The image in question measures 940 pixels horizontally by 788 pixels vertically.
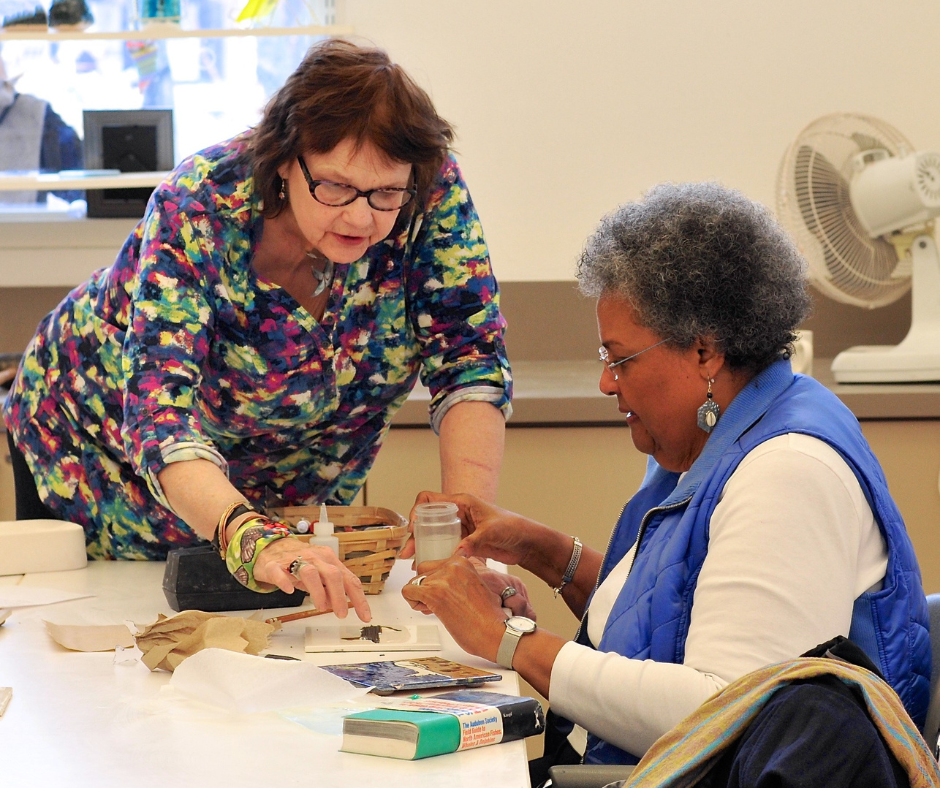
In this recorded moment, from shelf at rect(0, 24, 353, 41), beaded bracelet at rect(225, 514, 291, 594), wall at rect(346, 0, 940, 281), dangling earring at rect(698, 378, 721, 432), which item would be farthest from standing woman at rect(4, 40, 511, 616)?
wall at rect(346, 0, 940, 281)

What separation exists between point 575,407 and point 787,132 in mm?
1035

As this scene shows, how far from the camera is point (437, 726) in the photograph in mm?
1039

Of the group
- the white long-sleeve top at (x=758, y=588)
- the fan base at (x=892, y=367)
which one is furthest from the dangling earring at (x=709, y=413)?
the fan base at (x=892, y=367)

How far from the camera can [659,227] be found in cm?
133

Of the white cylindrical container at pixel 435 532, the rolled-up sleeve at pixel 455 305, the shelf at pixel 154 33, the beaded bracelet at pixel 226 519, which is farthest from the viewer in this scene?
the shelf at pixel 154 33

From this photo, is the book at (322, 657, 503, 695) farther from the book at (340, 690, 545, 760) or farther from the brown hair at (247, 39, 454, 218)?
the brown hair at (247, 39, 454, 218)

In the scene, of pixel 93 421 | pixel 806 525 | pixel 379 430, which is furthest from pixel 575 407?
pixel 806 525

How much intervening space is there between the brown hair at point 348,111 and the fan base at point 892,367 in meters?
1.45

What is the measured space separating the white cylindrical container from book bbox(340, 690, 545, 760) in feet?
1.23

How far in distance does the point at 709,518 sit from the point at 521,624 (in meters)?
0.26

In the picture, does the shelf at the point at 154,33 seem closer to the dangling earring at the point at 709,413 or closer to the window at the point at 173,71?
the window at the point at 173,71

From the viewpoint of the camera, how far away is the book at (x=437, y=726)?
3.39 feet

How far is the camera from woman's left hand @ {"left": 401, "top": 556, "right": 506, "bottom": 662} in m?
1.31

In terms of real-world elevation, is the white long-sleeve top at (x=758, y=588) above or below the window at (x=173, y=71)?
below
